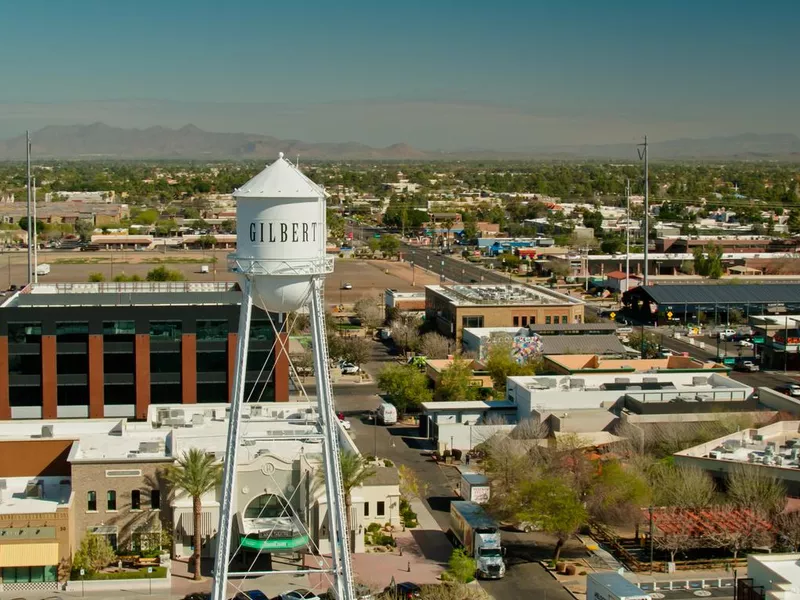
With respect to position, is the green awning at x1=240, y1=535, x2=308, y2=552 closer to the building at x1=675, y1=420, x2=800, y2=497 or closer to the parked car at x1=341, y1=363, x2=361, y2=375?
the building at x1=675, y1=420, x2=800, y2=497

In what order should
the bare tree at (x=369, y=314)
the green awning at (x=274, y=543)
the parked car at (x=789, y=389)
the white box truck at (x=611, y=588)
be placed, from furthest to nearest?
the bare tree at (x=369, y=314) → the parked car at (x=789, y=389) → the green awning at (x=274, y=543) → the white box truck at (x=611, y=588)

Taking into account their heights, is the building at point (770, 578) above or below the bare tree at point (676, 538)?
above

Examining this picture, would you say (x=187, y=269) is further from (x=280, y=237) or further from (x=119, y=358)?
(x=280, y=237)

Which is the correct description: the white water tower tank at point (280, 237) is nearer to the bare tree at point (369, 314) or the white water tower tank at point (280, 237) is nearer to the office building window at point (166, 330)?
the office building window at point (166, 330)

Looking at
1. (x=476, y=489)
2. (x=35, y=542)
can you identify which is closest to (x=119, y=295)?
(x=476, y=489)

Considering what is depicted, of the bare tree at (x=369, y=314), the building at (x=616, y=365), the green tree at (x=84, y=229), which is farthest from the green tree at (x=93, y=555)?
the green tree at (x=84, y=229)

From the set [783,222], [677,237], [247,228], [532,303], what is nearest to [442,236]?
[677,237]

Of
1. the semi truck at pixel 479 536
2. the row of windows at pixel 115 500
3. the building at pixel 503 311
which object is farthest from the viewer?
the building at pixel 503 311

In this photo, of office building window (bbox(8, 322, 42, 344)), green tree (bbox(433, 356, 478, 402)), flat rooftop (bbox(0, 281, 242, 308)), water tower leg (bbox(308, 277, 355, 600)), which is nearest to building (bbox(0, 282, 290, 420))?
office building window (bbox(8, 322, 42, 344))
